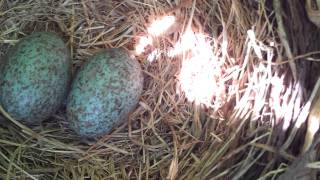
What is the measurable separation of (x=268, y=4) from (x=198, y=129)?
49 centimetres

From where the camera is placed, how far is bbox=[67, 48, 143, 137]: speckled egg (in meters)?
1.55

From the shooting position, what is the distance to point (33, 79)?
154cm

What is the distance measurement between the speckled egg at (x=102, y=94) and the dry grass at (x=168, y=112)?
0.10m

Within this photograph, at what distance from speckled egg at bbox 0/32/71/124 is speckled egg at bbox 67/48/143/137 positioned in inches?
2.5

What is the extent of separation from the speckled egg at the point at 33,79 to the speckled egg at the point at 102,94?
0.21ft

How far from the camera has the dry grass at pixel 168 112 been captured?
62.1 inches

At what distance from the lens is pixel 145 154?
1.65 metres

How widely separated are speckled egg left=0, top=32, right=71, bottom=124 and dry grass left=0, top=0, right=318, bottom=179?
6cm

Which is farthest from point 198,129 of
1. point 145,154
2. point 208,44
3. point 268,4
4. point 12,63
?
point 12,63

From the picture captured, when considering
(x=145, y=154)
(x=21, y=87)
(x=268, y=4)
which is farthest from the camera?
(x=268, y=4)

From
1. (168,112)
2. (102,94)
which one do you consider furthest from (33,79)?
(168,112)

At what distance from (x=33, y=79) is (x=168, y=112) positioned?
45 cm

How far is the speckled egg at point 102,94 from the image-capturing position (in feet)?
5.08

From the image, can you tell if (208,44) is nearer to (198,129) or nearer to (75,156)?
(198,129)
